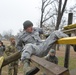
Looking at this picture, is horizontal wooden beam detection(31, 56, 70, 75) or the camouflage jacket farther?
the camouflage jacket

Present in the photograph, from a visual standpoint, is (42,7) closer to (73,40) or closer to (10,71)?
(10,71)

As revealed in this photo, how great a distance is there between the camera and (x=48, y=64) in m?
2.61

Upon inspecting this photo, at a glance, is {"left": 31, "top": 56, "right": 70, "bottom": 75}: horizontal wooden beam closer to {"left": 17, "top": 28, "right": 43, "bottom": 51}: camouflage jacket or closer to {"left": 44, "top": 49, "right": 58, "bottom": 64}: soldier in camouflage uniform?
{"left": 17, "top": 28, "right": 43, "bottom": 51}: camouflage jacket

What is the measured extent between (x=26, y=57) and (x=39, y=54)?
278 mm

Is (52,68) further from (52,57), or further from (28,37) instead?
(52,57)

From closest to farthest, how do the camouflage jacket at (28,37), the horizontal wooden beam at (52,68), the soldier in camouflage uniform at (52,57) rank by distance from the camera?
the horizontal wooden beam at (52,68)
the camouflage jacket at (28,37)
the soldier in camouflage uniform at (52,57)

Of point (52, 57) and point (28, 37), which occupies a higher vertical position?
point (28, 37)

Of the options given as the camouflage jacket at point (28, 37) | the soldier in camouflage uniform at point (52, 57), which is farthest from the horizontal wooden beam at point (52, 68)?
Result: the soldier in camouflage uniform at point (52, 57)

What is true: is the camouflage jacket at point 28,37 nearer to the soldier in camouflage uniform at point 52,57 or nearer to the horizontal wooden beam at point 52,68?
the horizontal wooden beam at point 52,68

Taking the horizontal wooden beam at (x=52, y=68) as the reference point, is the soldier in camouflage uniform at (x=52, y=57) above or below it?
below

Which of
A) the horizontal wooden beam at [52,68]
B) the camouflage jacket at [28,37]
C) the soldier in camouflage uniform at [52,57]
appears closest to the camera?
the horizontal wooden beam at [52,68]

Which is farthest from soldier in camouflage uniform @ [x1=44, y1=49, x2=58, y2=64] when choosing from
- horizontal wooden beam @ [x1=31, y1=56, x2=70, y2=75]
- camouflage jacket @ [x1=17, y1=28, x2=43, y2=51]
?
horizontal wooden beam @ [x1=31, y1=56, x2=70, y2=75]

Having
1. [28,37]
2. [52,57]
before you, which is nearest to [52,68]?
[28,37]

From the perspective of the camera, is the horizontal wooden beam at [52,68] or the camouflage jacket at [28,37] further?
the camouflage jacket at [28,37]
